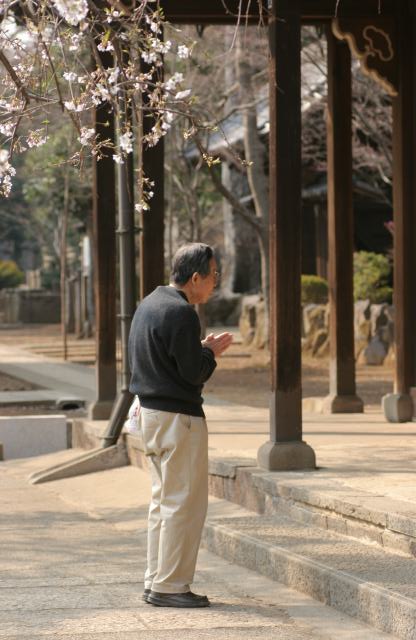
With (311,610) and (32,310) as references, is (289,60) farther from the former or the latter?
(32,310)

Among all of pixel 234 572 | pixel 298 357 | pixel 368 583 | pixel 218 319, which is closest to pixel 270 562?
pixel 234 572

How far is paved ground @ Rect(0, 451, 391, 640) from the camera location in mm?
5762

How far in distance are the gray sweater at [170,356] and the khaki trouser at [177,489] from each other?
7cm

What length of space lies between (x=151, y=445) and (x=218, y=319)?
28.9 metres

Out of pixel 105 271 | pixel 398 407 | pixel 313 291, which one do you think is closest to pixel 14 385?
pixel 105 271

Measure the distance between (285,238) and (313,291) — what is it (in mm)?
17256

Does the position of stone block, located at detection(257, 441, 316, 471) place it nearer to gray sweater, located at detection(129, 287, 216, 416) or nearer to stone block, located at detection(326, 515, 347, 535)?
stone block, located at detection(326, 515, 347, 535)

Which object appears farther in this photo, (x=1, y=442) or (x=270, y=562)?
(x=1, y=442)

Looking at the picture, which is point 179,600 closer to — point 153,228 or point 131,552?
point 131,552

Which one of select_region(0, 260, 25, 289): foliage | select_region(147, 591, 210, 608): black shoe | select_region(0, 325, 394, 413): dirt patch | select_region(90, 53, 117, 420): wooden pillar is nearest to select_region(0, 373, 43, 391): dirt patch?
select_region(0, 325, 394, 413): dirt patch

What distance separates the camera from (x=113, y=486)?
34.1 feet

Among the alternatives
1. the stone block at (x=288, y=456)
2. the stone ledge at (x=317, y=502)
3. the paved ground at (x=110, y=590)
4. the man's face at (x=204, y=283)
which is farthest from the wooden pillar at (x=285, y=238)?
the man's face at (x=204, y=283)

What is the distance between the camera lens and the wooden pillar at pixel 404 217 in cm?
1102

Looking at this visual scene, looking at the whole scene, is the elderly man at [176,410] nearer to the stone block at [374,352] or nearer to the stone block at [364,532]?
the stone block at [364,532]
